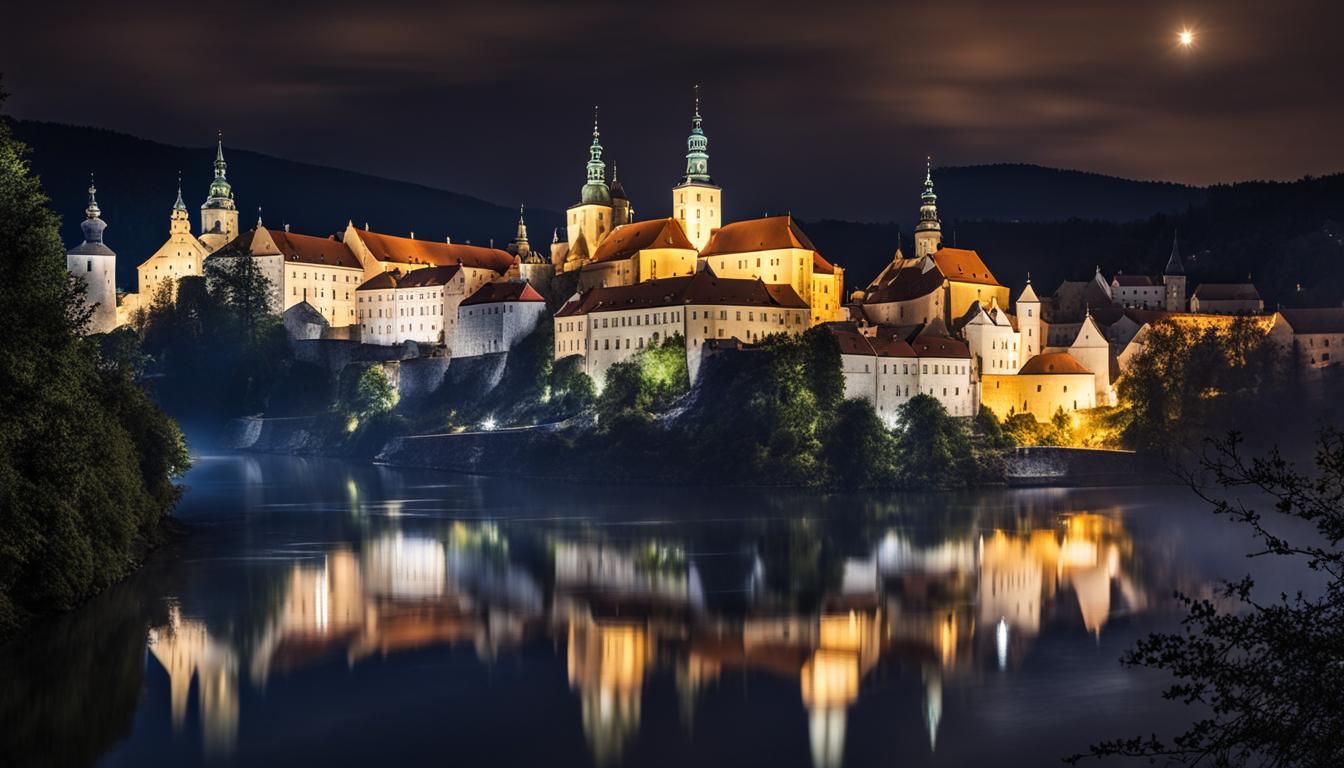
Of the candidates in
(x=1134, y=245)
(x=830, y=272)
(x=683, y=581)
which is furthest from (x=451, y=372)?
(x=1134, y=245)

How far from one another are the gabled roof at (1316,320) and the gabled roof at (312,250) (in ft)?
174

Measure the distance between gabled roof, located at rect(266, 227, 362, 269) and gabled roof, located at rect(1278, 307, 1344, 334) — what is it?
174 feet

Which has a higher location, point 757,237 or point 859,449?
point 757,237

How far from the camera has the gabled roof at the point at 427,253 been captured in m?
92.0

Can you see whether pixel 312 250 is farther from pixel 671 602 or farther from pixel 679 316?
pixel 671 602

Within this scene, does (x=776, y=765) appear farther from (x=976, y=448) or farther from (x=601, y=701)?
(x=976, y=448)

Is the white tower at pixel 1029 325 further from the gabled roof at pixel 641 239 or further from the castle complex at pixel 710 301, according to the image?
the gabled roof at pixel 641 239

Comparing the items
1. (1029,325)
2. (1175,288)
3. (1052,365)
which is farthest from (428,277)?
(1175,288)

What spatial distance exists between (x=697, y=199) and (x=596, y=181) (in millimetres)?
8045

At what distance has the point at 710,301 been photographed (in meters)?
66.9

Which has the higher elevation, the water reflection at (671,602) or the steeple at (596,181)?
the steeple at (596,181)

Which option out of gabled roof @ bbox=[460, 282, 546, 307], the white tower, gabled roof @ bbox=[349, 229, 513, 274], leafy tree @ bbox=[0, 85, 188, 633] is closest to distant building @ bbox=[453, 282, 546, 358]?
gabled roof @ bbox=[460, 282, 546, 307]

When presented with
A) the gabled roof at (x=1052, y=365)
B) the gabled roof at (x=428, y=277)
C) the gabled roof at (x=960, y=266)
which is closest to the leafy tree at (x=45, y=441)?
the gabled roof at (x=1052, y=365)

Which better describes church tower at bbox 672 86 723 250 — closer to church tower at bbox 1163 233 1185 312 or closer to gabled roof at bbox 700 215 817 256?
gabled roof at bbox 700 215 817 256
